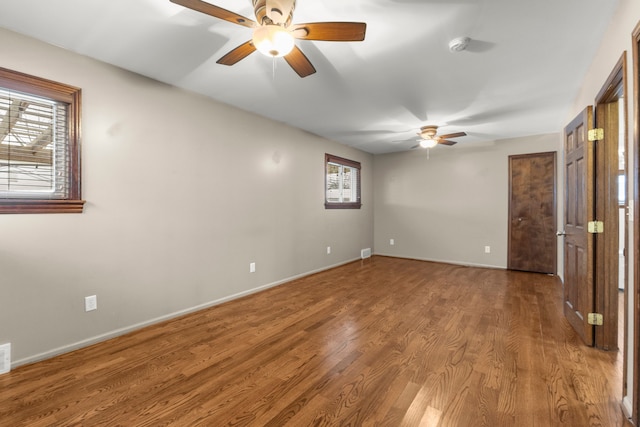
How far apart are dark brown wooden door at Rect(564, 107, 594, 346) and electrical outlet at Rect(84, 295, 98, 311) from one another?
4.08m

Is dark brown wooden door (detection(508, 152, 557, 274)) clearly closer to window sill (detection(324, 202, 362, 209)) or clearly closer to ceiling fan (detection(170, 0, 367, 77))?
window sill (detection(324, 202, 362, 209))

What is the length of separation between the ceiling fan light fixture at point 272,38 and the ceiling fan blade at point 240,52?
178mm

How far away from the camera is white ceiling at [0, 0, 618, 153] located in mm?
1788

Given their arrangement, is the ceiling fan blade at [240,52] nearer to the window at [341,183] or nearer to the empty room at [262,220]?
the empty room at [262,220]

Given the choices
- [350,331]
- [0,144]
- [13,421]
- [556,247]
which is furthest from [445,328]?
[0,144]

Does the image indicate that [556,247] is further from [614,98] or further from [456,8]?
[456,8]

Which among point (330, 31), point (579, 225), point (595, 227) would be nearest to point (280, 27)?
point (330, 31)

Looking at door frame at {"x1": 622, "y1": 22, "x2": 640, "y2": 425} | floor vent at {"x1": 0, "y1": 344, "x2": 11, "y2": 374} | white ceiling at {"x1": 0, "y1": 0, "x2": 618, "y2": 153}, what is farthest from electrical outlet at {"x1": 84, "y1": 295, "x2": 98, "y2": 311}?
door frame at {"x1": 622, "y1": 22, "x2": 640, "y2": 425}

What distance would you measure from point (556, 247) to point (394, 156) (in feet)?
11.0

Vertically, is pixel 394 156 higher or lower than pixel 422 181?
higher

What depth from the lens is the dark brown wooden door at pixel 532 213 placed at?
4770mm

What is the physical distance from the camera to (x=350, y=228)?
5801 mm

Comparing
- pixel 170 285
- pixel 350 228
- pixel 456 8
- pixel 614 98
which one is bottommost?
pixel 170 285

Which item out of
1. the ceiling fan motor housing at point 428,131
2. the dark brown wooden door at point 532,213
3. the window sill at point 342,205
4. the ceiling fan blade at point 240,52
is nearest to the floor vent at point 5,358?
the ceiling fan blade at point 240,52
